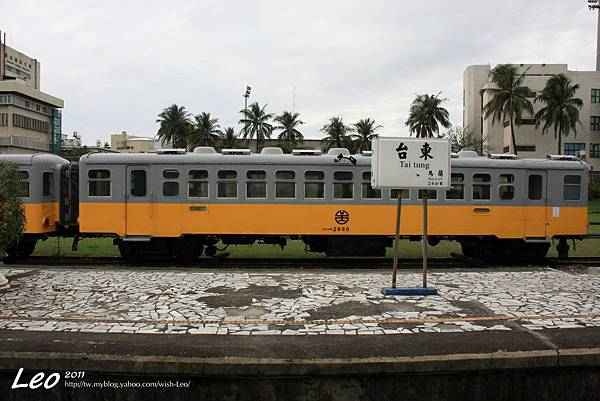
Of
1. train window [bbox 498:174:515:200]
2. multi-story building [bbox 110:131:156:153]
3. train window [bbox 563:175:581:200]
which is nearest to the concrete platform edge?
train window [bbox 498:174:515:200]

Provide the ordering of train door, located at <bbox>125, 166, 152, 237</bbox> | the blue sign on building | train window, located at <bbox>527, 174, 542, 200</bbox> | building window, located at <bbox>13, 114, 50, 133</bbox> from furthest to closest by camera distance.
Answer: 1. the blue sign on building
2. building window, located at <bbox>13, 114, 50, 133</bbox>
3. train window, located at <bbox>527, 174, 542, 200</bbox>
4. train door, located at <bbox>125, 166, 152, 237</bbox>

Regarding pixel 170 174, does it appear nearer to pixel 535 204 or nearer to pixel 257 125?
pixel 535 204

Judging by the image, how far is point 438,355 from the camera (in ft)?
16.8

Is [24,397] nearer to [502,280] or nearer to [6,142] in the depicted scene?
[502,280]

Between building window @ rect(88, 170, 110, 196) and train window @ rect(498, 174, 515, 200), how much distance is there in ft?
35.0

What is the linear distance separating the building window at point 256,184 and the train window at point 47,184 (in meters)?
5.72

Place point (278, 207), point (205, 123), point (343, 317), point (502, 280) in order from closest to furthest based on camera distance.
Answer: point (343, 317) < point (502, 280) < point (278, 207) < point (205, 123)

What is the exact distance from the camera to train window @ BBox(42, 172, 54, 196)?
13.2 meters

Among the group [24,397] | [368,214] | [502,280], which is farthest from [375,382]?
[368,214]

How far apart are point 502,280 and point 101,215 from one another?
9948mm

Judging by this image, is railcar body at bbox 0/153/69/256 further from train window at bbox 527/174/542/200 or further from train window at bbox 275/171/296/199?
train window at bbox 527/174/542/200

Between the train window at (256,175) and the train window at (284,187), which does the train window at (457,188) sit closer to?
the train window at (284,187)

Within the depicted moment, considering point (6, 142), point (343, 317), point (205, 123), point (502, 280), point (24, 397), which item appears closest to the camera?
point (24, 397)

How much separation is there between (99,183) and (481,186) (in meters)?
10.4
